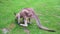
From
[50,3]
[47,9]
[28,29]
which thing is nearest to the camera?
[28,29]

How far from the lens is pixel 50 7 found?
712 cm

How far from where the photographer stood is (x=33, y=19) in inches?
228

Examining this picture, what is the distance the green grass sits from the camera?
528cm

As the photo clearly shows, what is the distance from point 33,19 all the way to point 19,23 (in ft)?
1.83

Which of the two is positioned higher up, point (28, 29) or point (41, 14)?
point (41, 14)

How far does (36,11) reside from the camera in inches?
261

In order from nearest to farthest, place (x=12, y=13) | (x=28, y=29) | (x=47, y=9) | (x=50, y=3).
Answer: (x=28, y=29), (x=12, y=13), (x=47, y=9), (x=50, y=3)

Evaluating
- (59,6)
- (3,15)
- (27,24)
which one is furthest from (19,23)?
(59,6)

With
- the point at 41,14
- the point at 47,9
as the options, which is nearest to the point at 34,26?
the point at 41,14

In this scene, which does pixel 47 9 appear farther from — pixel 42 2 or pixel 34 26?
pixel 34 26

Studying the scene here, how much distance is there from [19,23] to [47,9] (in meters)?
1.81

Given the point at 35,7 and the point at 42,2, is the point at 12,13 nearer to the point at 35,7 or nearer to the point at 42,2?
the point at 35,7

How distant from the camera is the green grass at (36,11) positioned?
5.28m

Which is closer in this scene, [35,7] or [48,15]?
[48,15]
